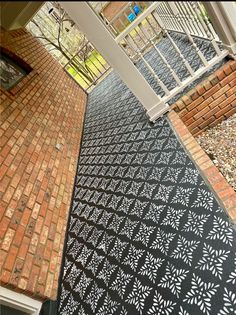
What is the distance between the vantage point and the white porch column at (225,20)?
8.82ft

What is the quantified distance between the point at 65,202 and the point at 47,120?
52.3 inches

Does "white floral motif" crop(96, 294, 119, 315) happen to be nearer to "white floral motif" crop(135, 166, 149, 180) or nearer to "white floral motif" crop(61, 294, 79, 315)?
"white floral motif" crop(61, 294, 79, 315)

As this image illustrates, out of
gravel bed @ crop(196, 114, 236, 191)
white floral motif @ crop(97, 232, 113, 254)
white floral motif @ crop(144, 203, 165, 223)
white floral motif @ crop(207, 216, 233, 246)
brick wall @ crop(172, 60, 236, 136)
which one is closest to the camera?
white floral motif @ crop(207, 216, 233, 246)

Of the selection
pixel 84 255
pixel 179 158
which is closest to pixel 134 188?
pixel 179 158

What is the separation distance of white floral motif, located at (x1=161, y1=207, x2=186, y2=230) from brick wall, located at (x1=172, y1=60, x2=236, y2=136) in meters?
1.41

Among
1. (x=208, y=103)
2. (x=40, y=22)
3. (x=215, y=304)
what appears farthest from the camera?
(x=40, y=22)

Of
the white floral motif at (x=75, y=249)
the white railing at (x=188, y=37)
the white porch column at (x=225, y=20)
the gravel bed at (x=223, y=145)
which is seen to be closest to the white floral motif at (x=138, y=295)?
the white floral motif at (x=75, y=249)

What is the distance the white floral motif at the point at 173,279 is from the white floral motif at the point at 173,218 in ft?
1.07

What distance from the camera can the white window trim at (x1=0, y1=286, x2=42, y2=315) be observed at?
6.46 feet

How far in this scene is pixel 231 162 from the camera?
9.16 ft

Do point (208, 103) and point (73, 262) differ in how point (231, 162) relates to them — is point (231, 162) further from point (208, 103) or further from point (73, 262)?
point (73, 262)

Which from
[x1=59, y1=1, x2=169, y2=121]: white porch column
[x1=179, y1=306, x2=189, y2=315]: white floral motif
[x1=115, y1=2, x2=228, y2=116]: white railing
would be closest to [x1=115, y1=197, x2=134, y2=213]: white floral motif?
[x1=179, y1=306, x2=189, y2=315]: white floral motif

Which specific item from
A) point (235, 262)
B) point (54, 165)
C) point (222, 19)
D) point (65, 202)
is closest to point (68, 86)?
point (54, 165)

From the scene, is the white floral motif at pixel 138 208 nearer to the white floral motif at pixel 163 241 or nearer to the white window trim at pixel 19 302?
the white floral motif at pixel 163 241
